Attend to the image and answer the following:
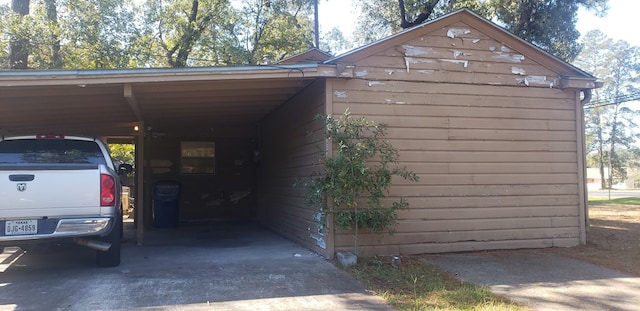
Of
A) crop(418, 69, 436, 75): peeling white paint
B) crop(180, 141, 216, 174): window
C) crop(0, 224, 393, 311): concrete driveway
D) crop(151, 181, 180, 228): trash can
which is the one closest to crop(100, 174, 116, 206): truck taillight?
crop(0, 224, 393, 311): concrete driveway

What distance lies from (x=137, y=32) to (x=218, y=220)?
35.1 feet

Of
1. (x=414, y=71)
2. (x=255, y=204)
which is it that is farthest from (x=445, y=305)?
(x=255, y=204)

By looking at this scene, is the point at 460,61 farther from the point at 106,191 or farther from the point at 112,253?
the point at 112,253

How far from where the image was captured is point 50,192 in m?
5.52

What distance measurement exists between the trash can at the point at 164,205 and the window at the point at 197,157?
49.1 inches

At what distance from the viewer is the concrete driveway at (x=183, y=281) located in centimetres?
484

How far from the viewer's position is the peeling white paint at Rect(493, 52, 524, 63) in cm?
791

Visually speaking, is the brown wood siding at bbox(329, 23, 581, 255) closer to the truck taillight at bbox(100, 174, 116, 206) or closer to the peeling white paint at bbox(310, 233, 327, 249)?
the peeling white paint at bbox(310, 233, 327, 249)

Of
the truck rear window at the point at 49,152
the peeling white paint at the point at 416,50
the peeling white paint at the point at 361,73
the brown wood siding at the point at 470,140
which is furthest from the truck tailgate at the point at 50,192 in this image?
the peeling white paint at the point at 416,50

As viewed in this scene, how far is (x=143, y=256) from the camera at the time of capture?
7.36 meters

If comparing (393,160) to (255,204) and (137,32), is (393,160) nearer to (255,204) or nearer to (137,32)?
(255,204)

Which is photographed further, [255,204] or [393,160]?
[255,204]

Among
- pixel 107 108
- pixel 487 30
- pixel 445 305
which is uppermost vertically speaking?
pixel 487 30

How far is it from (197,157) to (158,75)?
6.66 metres
